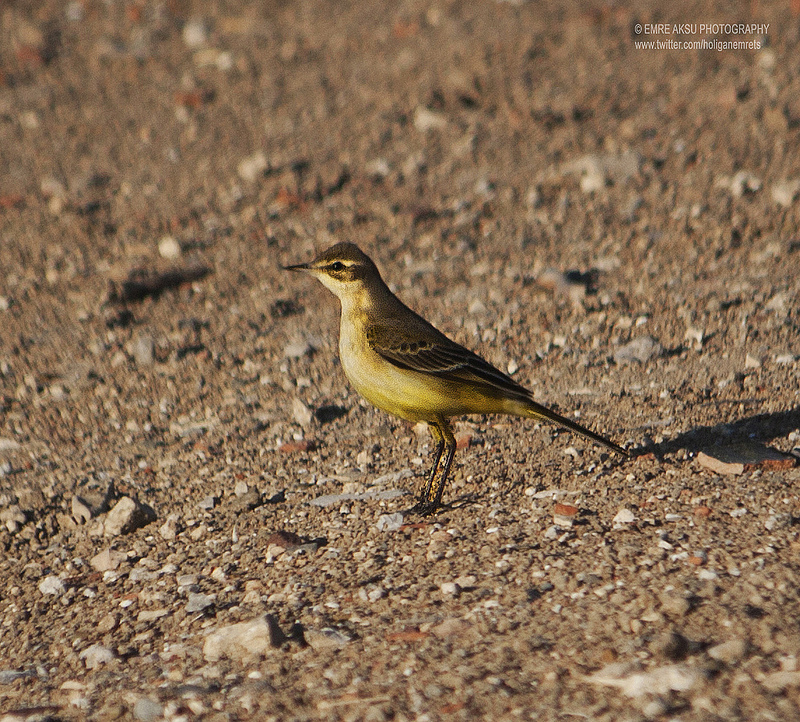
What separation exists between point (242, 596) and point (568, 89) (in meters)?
8.48

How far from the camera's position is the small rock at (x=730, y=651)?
4.21 metres

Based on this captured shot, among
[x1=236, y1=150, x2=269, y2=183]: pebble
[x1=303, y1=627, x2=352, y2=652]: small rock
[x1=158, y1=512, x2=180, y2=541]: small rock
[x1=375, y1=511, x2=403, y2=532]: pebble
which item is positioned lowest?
[x1=158, y1=512, x2=180, y2=541]: small rock

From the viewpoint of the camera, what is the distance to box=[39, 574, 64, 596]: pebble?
5.73 meters

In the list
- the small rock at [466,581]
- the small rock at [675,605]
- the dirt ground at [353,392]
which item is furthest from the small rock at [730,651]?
the small rock at [466,581]

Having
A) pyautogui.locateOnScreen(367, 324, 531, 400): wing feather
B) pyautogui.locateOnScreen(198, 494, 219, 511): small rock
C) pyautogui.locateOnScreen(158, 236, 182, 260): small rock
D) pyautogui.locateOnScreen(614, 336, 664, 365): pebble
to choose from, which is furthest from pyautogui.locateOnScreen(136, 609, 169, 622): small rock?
pyautogui.locateOnScreen(158, 236, 182, 260): small rock

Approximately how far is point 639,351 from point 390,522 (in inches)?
112

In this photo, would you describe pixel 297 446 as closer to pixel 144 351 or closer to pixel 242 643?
pixel 144 351

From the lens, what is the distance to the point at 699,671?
4.14 m

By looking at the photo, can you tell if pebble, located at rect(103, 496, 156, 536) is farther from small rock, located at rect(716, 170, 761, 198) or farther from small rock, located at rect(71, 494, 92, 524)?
small rock, located at rect(716, 170, 761, 198)

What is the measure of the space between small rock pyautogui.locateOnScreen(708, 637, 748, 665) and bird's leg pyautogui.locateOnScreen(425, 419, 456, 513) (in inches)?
78.8

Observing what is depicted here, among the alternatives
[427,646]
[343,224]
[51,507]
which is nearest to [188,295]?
[343,224]

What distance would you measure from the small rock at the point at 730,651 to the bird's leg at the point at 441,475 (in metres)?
2.00

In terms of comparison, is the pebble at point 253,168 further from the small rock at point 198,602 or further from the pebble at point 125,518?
the small rock at point 198,602

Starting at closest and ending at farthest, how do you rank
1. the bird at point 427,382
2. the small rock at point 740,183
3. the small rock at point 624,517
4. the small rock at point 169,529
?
the small rock at point 624,517 < the bird at point 427,382 < the small rock at point 169,529 < the small rock at point 740,183
